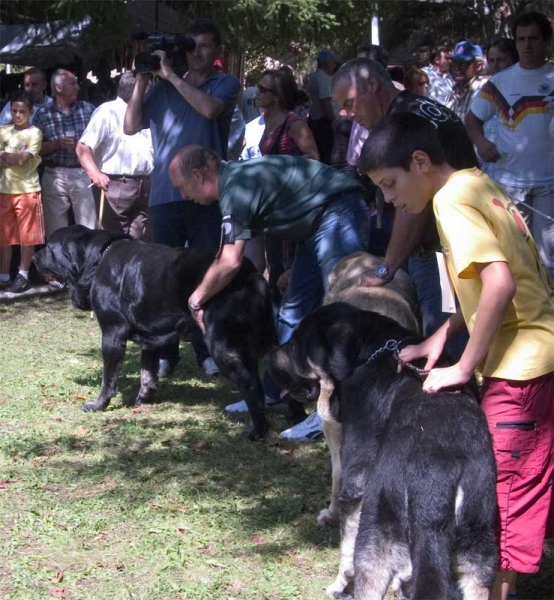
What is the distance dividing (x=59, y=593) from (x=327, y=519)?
132 cm

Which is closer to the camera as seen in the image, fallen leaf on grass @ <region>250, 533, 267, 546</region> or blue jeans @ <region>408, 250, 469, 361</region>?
fallen leaf on grass @ <region>250, 533, 267, 546</region>

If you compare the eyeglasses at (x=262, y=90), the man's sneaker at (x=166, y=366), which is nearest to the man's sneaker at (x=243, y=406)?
the man's sneaker at (x=166, y=366)

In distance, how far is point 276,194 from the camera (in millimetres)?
5496

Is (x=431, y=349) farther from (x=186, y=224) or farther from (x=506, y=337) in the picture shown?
(x=186, y=224)

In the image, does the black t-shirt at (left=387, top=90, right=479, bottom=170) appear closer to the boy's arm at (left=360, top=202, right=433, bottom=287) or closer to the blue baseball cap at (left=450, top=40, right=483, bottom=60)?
the boy's arm at (left=360, top=202, right=433, bottom=287)

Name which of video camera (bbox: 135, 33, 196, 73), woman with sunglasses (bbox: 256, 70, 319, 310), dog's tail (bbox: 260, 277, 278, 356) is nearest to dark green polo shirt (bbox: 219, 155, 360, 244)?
dog's tail (bbox: 260, 277, 278, 356)

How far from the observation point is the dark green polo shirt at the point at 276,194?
5.30m

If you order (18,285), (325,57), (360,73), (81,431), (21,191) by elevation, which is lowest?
(18,285)

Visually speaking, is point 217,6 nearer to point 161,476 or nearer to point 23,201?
point 23,201

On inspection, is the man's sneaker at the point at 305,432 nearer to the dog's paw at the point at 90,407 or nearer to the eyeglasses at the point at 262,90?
the dog's paw at the point at 90,407

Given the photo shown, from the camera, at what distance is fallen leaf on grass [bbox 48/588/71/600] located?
3.98m

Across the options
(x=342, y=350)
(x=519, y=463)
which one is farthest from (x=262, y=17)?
(x=519, y=463)

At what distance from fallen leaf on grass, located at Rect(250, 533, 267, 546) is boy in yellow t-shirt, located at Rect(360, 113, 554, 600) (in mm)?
1516

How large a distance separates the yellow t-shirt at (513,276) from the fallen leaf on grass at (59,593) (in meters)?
2.00
